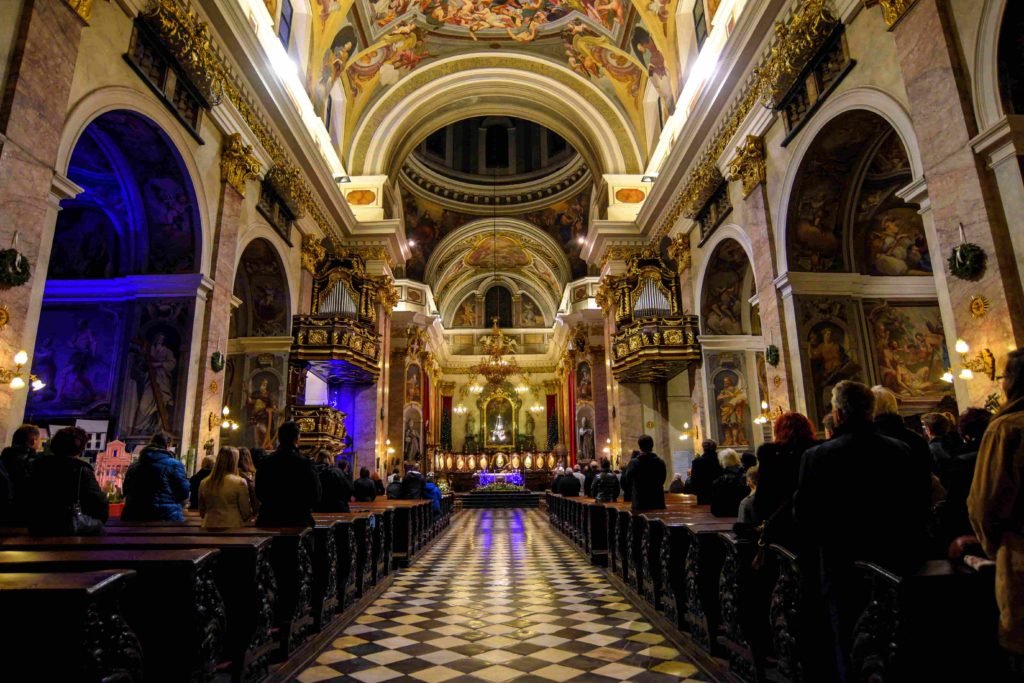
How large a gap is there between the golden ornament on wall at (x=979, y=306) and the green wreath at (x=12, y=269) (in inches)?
309

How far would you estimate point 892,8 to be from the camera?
5859mm

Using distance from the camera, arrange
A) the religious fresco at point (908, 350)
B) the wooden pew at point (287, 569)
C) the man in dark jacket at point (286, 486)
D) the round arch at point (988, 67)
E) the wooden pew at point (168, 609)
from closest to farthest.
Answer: the wooden pew at point (168, 609), the wooden pew at point (287, 569), the man in dark jacket at point (286, 486), the round arch at point (988, 67), the religious fresco at point (908, 350)

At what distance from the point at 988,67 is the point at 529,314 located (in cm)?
2929

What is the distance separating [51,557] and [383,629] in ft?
8.71

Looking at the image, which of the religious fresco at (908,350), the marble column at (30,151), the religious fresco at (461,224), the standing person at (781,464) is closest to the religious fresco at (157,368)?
the marble column at (30,151)

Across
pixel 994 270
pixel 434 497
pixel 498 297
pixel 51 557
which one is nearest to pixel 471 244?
pixel 498 297

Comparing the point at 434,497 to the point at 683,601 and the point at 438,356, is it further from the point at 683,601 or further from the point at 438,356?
the point at 438,356

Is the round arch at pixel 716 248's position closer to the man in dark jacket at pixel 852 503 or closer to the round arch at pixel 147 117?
the man in dark jacket at pixel 852 503

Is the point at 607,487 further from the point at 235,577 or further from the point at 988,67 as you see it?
the point at 235,577

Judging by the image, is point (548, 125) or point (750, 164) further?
point (548, 125)

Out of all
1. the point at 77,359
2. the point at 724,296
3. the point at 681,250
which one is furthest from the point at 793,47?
the point at 77,359

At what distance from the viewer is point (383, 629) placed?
451 cm

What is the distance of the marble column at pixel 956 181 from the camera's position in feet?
→ 15.5

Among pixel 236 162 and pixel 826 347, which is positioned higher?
pixel 236 162
